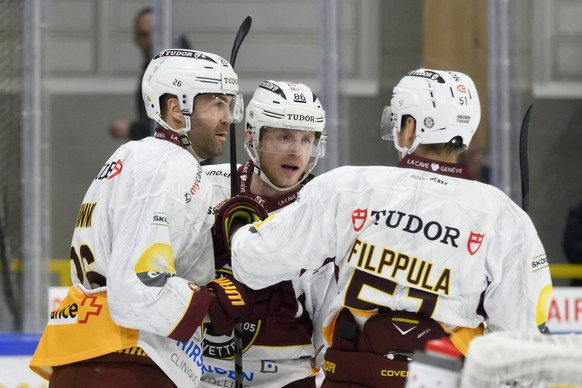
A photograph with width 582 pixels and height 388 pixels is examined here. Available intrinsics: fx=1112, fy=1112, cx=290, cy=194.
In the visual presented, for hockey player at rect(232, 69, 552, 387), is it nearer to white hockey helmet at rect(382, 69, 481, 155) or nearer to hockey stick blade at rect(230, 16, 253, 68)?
white hockey helmet at rect(382, 69, 481, 155)

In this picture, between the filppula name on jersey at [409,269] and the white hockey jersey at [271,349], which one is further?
the white hockey jersey at [271,349]

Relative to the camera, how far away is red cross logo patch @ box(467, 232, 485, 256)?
94.3 inches

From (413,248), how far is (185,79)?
0.73 meters

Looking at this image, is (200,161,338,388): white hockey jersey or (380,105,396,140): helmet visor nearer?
(380,105,396,140): helmet visor

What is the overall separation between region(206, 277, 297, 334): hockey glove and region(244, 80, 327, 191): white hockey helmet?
1.17 ft

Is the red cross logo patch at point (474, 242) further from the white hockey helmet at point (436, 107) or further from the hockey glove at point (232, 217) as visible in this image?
the hockey glove at point (232, 217)

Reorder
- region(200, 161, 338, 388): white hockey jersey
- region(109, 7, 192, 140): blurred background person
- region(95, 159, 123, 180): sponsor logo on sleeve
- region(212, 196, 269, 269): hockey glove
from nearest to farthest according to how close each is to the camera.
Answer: region(95, 159, 123, 180): sponsor logo on sleeve → region(212, 196, 269, 269): hockey glove → region(200, 161, 338, 388): white hockey jersey → region(109, 7, 192, 140): blurred background person

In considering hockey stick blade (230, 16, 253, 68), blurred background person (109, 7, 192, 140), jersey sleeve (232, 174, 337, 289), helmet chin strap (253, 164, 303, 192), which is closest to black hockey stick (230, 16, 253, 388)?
hockey stick blade (230, 16, 253, 68)

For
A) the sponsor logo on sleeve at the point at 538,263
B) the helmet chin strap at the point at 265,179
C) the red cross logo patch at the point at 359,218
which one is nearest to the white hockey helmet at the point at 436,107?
the red cross logo patch at the point at 359,218

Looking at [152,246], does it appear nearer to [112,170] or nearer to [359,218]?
[112,170]

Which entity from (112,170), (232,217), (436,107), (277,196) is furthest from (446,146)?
(112,170)

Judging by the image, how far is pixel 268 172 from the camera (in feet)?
9.87

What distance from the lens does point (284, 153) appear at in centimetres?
300

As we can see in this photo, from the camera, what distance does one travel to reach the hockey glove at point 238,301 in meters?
2.58
